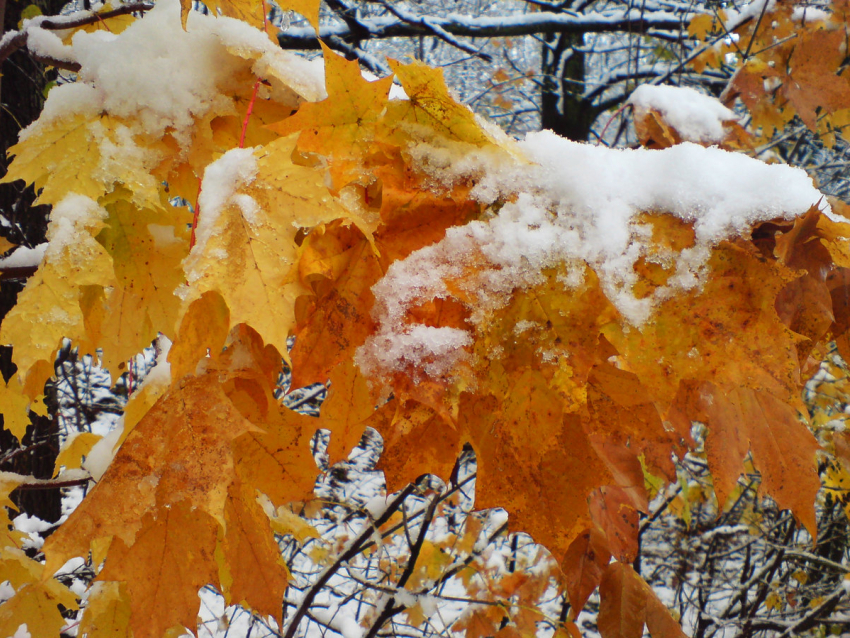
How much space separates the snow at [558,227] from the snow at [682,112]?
0.58 meters

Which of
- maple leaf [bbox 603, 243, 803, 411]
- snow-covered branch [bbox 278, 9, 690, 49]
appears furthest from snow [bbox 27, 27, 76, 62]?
snow-covered branch [bbox 278, 9, 690, 49]

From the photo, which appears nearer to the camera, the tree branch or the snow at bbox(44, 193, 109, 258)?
the snow at bbox(44, 193, 109, 258)

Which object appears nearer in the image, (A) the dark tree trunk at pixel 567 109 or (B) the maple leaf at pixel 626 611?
(B) the maple leaf at pixel 626 611

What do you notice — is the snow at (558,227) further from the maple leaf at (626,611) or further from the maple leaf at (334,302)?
the maple leaf at (626,611)

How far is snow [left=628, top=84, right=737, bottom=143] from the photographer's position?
3.58 feet

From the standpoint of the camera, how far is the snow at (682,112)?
109 centimetres

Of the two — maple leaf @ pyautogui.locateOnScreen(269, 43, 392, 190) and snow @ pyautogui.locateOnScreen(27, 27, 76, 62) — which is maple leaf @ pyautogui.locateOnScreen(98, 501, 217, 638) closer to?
maple leaf @ pyautogui.locateOnScreen(269, 43, 392, 190)

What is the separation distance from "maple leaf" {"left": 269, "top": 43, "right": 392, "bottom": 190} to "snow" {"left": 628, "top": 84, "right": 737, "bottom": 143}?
0.78 m

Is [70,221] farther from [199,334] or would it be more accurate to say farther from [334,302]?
[334,302]

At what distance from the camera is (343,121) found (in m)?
0.57

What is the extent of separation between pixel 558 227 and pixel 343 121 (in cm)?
27

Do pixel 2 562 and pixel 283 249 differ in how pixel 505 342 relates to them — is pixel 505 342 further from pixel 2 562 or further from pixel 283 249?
pixel 2 562

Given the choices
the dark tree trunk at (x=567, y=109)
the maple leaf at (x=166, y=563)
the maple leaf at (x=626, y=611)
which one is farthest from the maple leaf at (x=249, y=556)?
the dark tree trunk at (x=567, y=109)

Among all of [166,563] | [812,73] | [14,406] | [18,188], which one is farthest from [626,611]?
[18,188]
